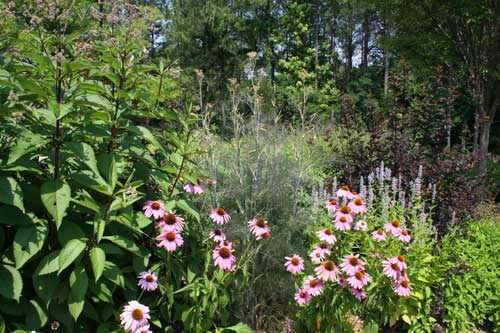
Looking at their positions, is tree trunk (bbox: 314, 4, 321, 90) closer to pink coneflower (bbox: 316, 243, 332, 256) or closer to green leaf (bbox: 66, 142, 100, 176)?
pink coneflower (bbox: 316, 243, 332, 256)

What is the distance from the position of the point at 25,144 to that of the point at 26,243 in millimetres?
363

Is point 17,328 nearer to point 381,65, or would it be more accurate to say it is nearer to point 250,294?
point 250,294

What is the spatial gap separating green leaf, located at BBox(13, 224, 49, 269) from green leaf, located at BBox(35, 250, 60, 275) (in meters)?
0.05

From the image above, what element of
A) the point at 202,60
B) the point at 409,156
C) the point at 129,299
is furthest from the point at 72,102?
the point at 202,60

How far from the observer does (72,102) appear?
164 centimetres

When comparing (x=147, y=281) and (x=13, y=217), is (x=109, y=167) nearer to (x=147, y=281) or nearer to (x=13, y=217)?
(x=13, y=217)

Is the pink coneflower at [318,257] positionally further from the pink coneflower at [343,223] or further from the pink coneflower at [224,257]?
the pink coneflower at [224,257]

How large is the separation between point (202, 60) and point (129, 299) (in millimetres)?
19968

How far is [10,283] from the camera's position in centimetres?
155

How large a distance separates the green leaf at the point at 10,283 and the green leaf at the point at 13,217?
165mm

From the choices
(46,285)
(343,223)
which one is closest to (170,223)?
(46,285)

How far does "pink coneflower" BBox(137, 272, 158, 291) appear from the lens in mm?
1765

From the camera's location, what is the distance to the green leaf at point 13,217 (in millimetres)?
1600

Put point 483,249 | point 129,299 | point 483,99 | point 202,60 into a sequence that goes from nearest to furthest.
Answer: point 129,299
point 483,249
point 483,99
point 202,60
